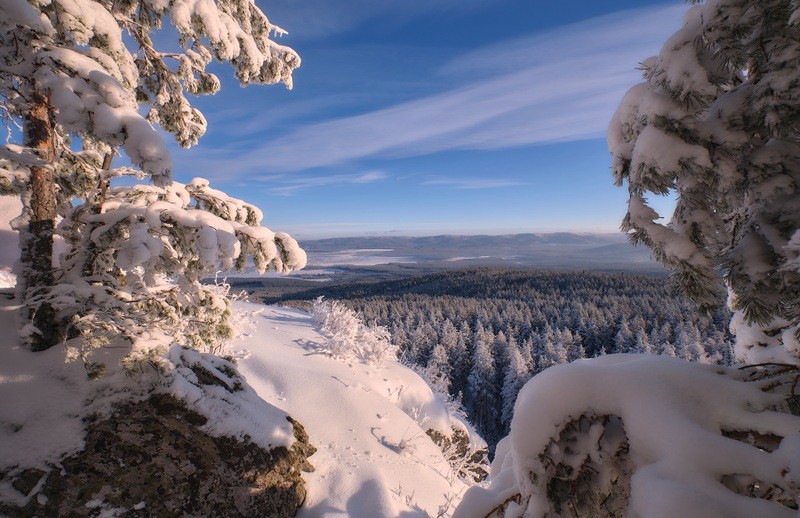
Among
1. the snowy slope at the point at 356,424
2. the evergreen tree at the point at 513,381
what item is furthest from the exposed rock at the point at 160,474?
the evergreen tree at the point at 513,381

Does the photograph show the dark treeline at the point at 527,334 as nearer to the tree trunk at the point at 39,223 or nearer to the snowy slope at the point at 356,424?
the snowy slope at the point at 356,424

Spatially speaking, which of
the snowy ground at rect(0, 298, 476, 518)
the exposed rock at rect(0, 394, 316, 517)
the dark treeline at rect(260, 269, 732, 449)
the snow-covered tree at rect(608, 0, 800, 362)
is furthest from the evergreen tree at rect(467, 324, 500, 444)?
the snow-covered tree at rect(608, 0, 800, 362)

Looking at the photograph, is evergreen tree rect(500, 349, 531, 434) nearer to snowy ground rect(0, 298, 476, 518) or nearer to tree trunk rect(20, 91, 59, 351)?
snowy ground rect(0, 298, 476, 518)

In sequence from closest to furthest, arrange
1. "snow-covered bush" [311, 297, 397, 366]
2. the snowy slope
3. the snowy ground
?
the snowy ground → the snowy slope → "snow-covered bush" [311, 297, 397, 366]

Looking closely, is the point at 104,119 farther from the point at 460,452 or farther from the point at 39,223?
the point at 460,452

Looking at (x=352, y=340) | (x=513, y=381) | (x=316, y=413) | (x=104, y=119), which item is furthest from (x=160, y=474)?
(x=513, y=381)

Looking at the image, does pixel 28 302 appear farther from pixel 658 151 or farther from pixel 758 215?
pixel 758 215

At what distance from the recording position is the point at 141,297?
14.0 ft

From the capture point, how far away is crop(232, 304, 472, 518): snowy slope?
20.4ft

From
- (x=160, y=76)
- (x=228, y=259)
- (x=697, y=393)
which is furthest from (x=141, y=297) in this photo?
(x=697, y=393)

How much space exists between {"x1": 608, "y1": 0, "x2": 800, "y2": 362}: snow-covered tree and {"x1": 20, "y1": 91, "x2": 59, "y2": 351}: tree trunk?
5.38 meters

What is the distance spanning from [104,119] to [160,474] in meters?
3.85

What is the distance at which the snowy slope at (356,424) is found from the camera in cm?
623

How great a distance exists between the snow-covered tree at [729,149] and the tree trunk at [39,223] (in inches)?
212
